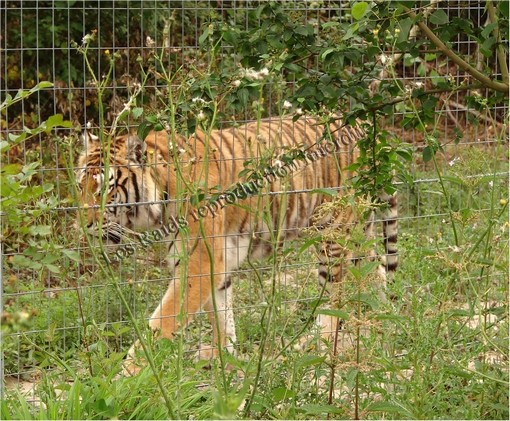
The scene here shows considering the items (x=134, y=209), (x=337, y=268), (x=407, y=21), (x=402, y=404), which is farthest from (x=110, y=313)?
(x=407, y=21)

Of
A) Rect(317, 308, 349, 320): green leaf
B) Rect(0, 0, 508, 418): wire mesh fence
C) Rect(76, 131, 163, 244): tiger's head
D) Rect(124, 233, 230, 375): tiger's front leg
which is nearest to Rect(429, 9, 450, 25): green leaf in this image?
Rect(0, 0, 508, 418): wire mesh fence

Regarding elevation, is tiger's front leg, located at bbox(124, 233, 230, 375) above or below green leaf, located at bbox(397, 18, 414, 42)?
below

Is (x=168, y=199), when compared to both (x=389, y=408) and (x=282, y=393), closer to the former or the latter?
(x=282, y=393)

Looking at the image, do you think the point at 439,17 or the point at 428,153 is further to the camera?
the point at 428,153

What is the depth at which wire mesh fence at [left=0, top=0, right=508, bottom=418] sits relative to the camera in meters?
3.21

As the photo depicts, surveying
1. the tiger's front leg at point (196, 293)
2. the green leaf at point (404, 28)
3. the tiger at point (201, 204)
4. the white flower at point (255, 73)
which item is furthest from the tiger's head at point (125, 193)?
the green leaf at point (404, 28)

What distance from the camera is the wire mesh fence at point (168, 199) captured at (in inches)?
126

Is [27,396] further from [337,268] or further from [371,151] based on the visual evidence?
[337,268]

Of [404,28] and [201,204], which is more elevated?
[404,28]

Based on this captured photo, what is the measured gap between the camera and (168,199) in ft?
16.2

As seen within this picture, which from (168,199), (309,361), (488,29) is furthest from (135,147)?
(488,29)

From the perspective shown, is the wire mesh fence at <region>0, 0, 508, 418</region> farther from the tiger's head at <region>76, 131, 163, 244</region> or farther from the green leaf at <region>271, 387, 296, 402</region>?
the green leaf at <region>271, 387, 296, 402</region>

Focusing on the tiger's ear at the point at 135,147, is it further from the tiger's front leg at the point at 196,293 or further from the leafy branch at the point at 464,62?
the leafy branch at the point at 464,62

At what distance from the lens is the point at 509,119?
357cm
